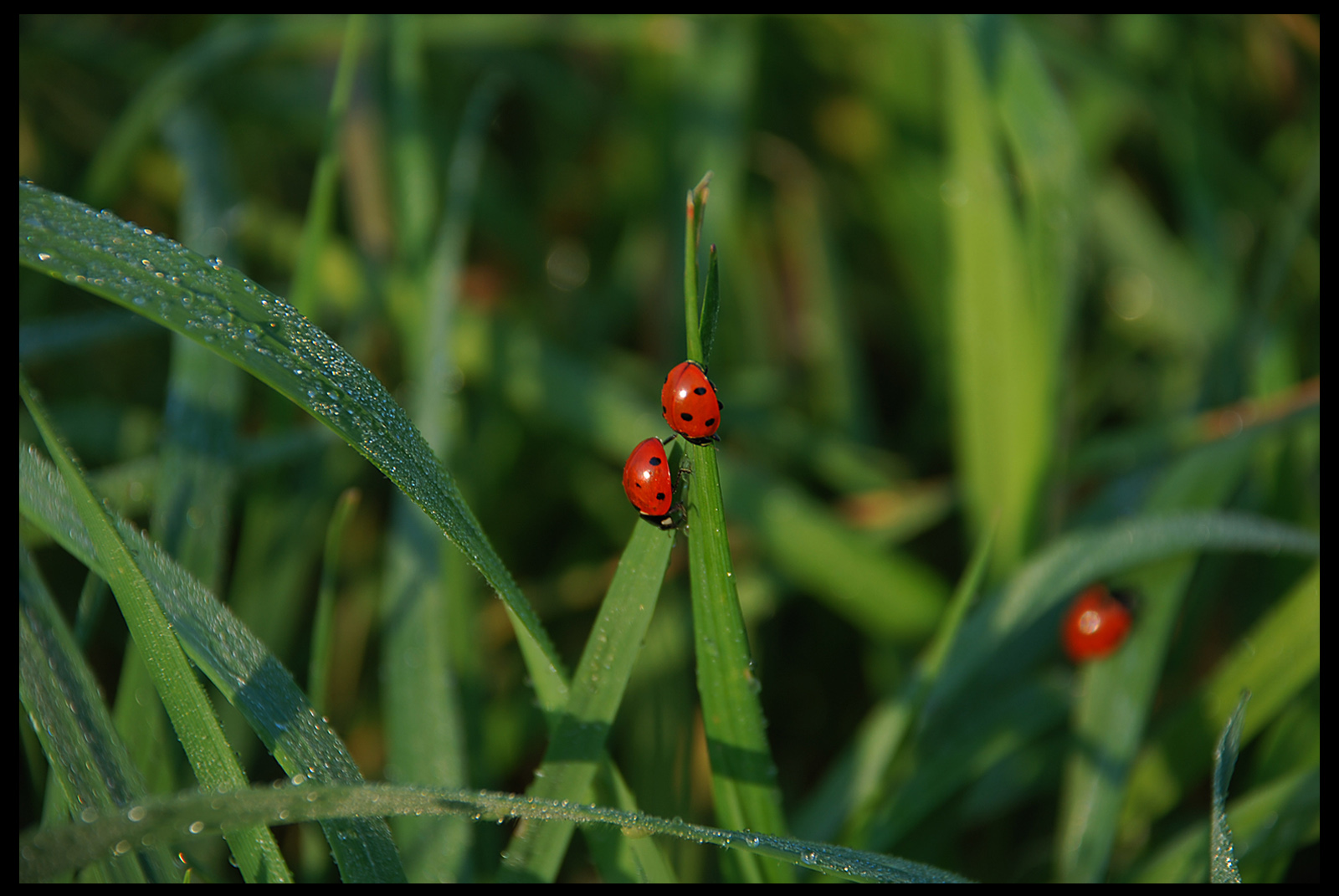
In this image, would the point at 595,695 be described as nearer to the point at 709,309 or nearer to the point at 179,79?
the point at 709,309

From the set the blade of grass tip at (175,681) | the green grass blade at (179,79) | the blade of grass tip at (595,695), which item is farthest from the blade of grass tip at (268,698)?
the green grass blade at (179,79)

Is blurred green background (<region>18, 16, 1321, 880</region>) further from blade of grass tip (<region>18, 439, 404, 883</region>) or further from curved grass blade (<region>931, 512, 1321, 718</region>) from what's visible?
blade of grass tip (<region>18, 439, 404, 883</region>)

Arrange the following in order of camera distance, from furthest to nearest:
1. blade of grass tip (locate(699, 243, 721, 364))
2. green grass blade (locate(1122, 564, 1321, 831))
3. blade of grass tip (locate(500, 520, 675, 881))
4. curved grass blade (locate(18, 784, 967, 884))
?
green grass blade (locate(1122, 564, 1321, 831)), blade of grass tip (locate(500, 520, 675, 881)), blade of grass tip (locate(699, 243, 721, 364)), curved grass blade (locate(18, 784, 967, 884))

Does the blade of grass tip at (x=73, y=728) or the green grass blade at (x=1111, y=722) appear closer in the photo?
the blade of grass tip at (x=73, y=728)

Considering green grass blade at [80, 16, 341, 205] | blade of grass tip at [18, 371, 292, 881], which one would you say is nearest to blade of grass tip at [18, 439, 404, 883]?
blade of grass tip at [18, 371, 292, 881]

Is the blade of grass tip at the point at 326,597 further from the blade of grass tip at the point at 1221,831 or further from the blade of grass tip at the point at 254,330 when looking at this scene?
the blade of grass tip at the point at 1221,831
